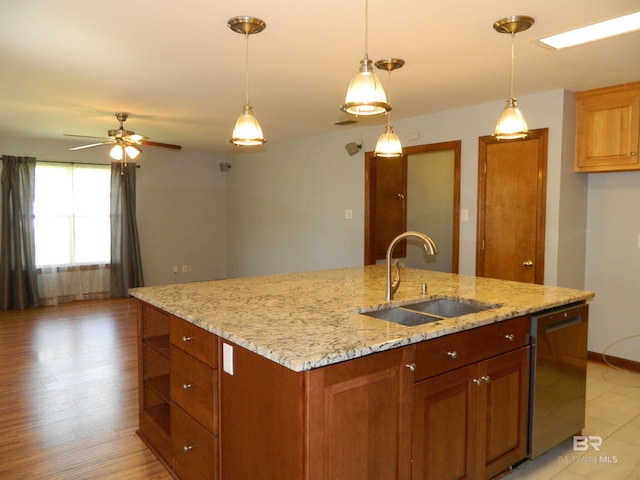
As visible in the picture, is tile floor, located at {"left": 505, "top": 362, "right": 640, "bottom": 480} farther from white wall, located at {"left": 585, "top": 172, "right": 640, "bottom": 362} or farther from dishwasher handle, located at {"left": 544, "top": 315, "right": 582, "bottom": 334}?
dishwasher handle, located at {"left": 544, "top": 315, "right": 582, "bottom": 334}

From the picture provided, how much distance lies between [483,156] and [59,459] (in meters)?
4.05

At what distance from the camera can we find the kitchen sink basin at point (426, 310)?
235cm

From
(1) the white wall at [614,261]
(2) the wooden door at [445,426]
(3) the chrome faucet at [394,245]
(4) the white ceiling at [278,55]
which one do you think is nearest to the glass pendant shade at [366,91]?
(4) the white ceiling at [278,55]

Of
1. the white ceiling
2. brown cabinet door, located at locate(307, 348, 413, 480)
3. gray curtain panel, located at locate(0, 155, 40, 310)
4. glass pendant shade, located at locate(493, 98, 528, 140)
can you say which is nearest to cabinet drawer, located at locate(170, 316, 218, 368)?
brown cabinet door, located at locate(307, 348, 413, 480)

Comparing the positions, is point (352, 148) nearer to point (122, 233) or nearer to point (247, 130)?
point (247, 130)

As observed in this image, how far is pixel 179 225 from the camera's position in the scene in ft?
25.7

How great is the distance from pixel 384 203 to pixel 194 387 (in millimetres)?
4078

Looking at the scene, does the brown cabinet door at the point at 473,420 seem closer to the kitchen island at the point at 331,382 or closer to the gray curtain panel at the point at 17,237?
the kitchen island at the point at 331,382

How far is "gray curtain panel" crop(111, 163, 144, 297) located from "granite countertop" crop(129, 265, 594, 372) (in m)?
4.59

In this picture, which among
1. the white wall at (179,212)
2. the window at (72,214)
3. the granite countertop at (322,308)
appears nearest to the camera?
the granite countertop at (322,308)

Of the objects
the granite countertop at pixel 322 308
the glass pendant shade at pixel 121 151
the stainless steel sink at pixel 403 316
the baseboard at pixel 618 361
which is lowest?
the baseboard at pixel 618 361

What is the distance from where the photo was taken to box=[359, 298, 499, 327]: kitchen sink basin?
92.4 inches

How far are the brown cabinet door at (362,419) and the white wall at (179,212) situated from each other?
646 centimetres

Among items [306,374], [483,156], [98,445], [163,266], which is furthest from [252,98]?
[163,266]
